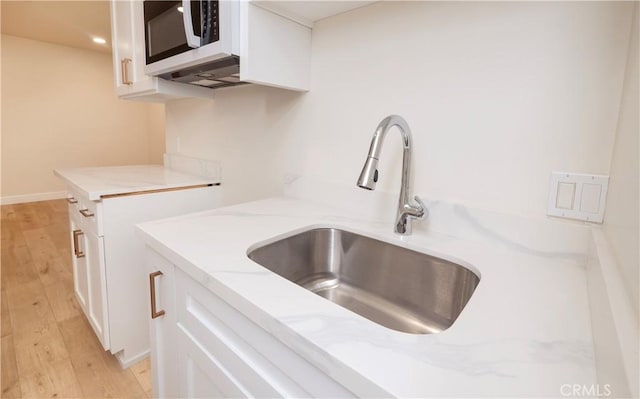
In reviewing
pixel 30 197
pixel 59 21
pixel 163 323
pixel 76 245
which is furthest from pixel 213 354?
pixel 30 197

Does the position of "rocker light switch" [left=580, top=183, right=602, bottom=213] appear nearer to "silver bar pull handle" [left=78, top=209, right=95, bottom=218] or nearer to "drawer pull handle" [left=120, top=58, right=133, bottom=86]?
"silver bar pull handle" [left=78, top=209, right=95, bottom=218]

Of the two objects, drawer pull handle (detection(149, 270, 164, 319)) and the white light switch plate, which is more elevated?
the white light switch plate

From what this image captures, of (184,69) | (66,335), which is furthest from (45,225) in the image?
(184,69)

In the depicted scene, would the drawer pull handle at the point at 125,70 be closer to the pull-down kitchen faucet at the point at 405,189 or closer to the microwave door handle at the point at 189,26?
the microwave door handle at the point at 189,26

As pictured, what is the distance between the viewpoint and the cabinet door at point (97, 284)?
1.40m

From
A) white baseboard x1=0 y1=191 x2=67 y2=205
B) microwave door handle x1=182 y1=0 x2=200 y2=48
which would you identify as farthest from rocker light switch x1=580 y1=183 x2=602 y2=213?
white baseboard x1=0 y1=191 x2=67 y2=205

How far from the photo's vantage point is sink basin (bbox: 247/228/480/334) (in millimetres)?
823

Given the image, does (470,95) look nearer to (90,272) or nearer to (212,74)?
(212,74)

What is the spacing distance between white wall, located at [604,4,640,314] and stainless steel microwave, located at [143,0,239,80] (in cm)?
99

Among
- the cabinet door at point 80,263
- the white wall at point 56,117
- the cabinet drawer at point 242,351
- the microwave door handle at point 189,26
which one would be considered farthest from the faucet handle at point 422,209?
the white wall at point 56,117

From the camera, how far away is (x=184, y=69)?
134 cm

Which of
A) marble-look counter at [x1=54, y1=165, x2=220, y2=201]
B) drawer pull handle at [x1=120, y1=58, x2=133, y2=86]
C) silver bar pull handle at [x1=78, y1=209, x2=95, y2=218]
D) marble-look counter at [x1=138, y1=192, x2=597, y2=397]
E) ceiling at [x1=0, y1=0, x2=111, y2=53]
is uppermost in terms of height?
ceiling at [x1=0, y1=0, x2=111, y2=53]

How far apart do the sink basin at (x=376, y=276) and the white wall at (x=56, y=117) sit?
4.75 meters

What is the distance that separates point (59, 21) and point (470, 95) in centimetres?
444
